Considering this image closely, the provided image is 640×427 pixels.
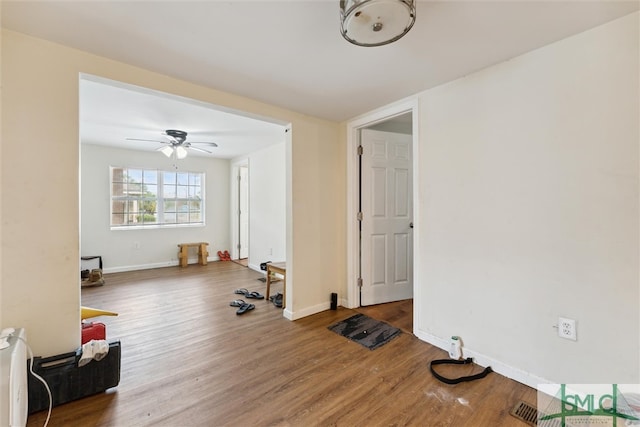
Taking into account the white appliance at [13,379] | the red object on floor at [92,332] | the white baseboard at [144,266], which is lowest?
the white baseboard at [144,266]

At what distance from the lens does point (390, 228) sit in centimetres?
329

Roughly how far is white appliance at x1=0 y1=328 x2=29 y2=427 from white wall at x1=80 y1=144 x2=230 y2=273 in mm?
4059

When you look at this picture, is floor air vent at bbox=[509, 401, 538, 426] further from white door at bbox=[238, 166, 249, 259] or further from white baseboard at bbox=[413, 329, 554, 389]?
white door at bbox=[238, 166, 249, 259]

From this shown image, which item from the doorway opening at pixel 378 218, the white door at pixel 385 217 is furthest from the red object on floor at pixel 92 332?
the white door at pixel 385 217

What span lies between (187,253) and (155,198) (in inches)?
50.7

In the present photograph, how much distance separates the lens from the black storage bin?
1.51 m

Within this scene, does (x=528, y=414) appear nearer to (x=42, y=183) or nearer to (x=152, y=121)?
(x=42, y=183)

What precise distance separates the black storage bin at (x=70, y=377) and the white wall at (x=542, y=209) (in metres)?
2.41

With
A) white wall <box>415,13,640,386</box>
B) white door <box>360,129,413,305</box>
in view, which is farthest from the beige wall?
white wall <box>415,13,640,386</box>

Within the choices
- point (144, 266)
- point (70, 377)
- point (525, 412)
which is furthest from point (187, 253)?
point (525, 412)

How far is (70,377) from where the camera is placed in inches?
62.4

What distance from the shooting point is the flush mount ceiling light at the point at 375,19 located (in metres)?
1.17

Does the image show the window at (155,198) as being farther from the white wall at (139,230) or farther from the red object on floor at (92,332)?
the red object on floor at (92,332)

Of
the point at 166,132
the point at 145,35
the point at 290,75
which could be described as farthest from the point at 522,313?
the point at 166,132
